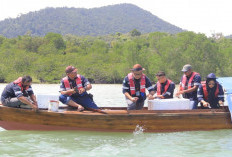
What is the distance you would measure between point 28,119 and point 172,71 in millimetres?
44433

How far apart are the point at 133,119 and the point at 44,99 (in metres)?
2.34

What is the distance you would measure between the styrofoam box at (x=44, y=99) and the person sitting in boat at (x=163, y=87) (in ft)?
8.19

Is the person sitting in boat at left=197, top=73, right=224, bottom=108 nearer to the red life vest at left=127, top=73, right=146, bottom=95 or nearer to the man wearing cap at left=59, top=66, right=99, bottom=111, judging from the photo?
the red life vest at left=127, top=73, right=146, bottom=95

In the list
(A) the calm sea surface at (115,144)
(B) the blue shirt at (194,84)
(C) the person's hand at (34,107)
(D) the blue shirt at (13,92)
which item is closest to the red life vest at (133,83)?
(A) the calm sea surface at (115,144)

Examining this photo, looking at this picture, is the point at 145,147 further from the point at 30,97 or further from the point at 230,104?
the point at 30,97

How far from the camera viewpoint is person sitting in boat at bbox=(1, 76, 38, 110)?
315 inches

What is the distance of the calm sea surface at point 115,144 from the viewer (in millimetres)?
6559

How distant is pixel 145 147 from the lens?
7.04m

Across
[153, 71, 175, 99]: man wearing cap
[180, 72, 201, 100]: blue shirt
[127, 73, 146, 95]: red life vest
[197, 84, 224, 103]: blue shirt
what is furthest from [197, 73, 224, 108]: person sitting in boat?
[127, 73, 146, 95]: red life vest

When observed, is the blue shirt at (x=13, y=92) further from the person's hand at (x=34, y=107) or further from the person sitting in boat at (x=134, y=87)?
the person sitting in boat at (x=134, y=87)

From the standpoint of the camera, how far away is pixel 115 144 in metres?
7.27

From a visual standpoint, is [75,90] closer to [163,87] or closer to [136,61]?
[163,87]

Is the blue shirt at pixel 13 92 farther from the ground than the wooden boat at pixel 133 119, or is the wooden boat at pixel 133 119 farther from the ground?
the blue shirt at pixel 13 92

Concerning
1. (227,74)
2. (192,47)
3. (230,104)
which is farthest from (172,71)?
(230,104)
